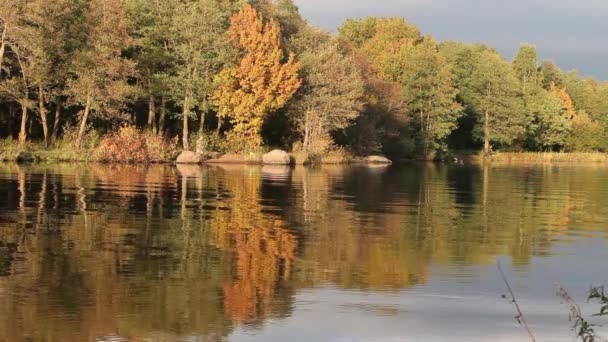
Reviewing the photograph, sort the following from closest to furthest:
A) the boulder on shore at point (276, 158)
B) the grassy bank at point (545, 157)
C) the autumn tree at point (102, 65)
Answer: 1. the autumn tree at point (102, 65)
2. the boulder on shore at point (276, 158)
3. the grassy bank at point (545, 157)

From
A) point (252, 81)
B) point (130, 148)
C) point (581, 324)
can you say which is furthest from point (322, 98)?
point (581, 324)

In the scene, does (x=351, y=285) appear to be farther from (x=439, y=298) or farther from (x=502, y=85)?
(x=502, y=85)

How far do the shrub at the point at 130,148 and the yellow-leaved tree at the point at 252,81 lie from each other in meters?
8.39

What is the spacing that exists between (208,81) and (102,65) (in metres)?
10.2

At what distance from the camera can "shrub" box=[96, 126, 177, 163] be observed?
53188 millimetres

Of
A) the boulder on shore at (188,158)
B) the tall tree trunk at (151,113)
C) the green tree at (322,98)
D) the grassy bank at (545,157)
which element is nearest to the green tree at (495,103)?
the grassy bank at (545,157)

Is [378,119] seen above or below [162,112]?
above

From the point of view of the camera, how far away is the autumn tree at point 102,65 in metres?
52.8

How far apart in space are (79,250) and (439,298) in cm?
735

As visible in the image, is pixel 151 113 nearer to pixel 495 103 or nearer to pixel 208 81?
pixel 208 81

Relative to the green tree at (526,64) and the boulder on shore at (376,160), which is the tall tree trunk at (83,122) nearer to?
the boulder on shore at (376,160)

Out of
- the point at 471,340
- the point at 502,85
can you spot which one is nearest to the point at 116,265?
the point at 471,340

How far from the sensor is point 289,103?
68.3 meters

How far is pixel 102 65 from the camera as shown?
53.1 metres
